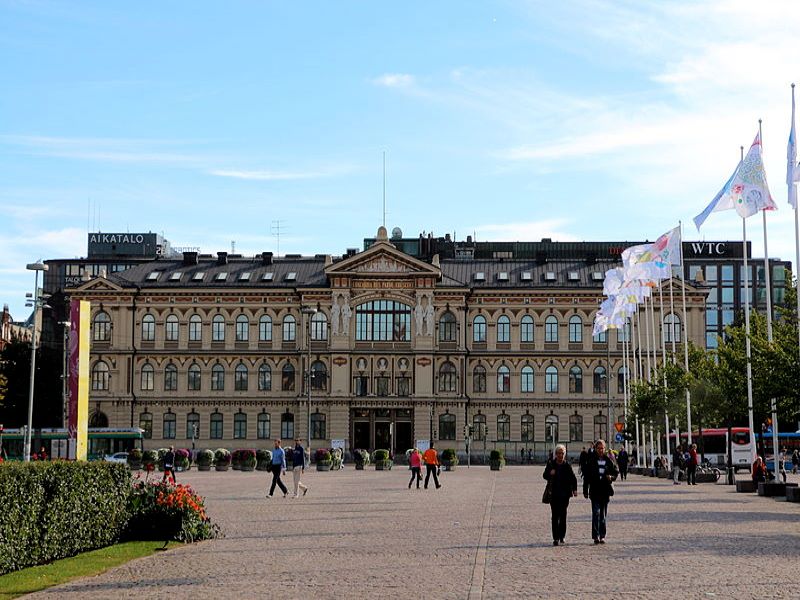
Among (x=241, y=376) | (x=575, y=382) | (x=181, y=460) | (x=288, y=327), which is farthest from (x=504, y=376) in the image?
(x=181, y=460)

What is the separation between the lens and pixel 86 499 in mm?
25562

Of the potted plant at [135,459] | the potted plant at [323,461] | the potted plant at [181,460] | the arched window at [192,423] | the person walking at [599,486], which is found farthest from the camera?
the arched window at [192,423]

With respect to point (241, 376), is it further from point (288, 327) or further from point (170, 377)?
point (170, 377)

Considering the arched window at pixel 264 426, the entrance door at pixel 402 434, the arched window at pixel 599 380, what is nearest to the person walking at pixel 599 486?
the entrance door at pixel 402 434

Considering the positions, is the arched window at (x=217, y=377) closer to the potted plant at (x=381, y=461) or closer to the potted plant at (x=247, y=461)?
the potted plant at (x=381, y=461)

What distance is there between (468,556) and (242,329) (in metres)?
95.8

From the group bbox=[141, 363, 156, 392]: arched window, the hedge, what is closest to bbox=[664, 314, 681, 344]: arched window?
bbox=[141, 363, 156, 392]: arched window

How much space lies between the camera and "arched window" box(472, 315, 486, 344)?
118375 millimetres

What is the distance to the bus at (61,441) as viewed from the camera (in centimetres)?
9281

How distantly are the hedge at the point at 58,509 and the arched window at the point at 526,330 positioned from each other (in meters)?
91.3

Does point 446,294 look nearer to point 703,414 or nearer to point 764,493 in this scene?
point 703,414

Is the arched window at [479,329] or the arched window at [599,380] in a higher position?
the arched window at [479,329]

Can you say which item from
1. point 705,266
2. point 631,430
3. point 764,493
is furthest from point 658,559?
point 705,266

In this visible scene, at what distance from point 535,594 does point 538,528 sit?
12481mm
